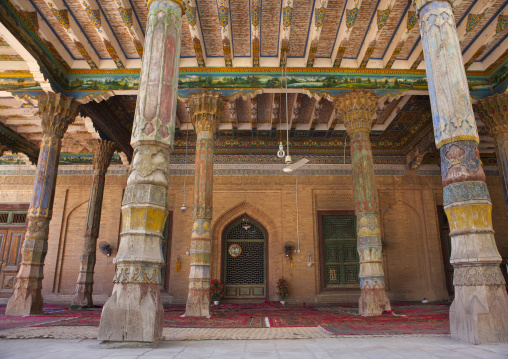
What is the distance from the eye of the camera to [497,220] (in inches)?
550

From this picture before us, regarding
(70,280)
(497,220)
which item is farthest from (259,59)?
(497,220)

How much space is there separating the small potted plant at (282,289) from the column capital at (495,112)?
767 cm

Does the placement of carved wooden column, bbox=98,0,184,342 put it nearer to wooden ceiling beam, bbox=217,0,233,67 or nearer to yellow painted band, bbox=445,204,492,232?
wooden ceiling beam, bbox=217,0,233,67

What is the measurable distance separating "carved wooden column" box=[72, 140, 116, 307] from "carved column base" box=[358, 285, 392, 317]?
7.89 m

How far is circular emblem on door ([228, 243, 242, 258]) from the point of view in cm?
1348

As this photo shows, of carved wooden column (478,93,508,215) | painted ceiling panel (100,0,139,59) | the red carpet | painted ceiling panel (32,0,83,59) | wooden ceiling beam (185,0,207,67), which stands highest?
painted ceiling panel (100,0,139,59)

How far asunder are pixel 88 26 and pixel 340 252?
10591 millimetres

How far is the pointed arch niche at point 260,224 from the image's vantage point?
1305cm

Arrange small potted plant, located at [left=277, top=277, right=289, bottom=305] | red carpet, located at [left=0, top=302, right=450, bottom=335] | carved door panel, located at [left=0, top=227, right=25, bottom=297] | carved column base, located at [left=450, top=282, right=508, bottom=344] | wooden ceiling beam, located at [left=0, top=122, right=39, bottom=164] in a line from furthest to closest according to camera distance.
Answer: carved door panel, located at [left=0, top=227, right=25, bottom=297] → wooden ceiling beam, located at [left=0, top=122, right=39, bottom=164] → small potted plant, located at [left=277, top=277, right=289, bottom=305] → red carpet, located at [left=0, top=302, right=450, bottom=335] → carved column base, located at [left=450, top=282, right=508, bottom=344]

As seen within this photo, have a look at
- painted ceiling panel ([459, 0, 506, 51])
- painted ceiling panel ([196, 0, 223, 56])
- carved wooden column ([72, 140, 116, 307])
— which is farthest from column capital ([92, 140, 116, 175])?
painted ceiling panel ([459, 0, 506, 51])

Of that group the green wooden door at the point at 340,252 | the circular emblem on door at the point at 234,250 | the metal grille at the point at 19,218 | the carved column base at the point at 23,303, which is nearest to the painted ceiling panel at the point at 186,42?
the carved column base at the point at 23,303

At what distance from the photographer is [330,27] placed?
8336mm

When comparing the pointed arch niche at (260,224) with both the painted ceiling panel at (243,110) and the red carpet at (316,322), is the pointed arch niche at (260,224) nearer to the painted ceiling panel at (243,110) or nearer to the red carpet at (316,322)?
the painted ceiling panel at (243,110)

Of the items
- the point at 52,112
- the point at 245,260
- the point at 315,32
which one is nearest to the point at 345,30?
the point at 315,32
